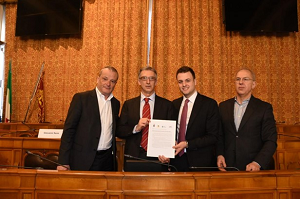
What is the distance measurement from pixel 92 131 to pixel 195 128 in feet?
3.12

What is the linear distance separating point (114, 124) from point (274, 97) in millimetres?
5130

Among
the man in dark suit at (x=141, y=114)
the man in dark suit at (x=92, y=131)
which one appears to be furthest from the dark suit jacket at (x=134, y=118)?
the man in dark suit at (x=92, y=131)

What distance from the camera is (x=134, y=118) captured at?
260 cm

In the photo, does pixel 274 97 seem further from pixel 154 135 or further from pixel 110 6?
pixel 154 135

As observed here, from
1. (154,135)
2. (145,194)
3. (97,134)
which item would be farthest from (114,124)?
(145,194)

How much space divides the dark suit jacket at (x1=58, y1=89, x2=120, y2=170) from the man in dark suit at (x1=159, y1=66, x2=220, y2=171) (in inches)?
26.8

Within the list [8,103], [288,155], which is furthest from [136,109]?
[8,103]

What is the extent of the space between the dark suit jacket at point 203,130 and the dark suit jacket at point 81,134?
755 mm

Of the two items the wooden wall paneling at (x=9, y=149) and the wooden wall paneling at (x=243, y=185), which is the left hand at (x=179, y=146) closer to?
the wooden wall paneling at (x=243, y=185)

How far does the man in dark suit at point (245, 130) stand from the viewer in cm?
246

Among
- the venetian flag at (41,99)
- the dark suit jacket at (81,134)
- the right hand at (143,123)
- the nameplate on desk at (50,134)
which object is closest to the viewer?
the right hand at (143,123)

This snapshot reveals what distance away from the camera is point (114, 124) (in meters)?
2.66

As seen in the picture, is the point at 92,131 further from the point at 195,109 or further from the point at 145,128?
the point at 195,109

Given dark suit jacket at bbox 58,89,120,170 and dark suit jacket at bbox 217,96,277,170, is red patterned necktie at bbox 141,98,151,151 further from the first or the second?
dark suit jacket at bbox 217,96,277,170
